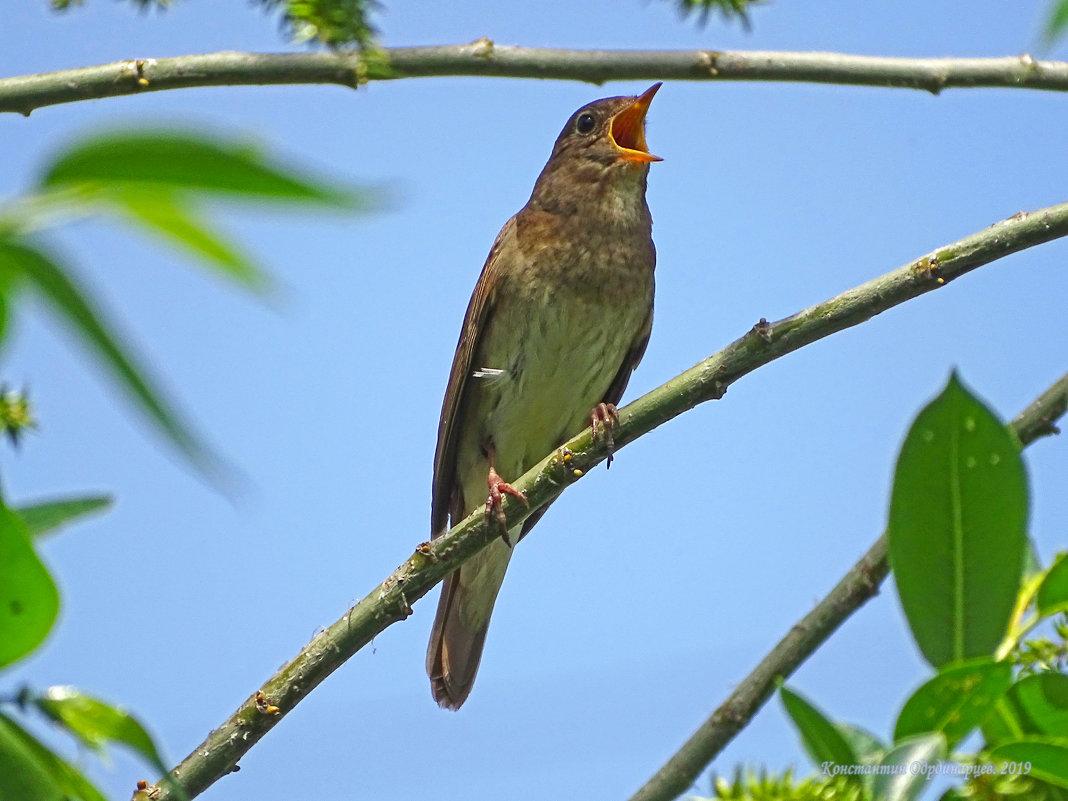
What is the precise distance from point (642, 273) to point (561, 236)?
1.47 ft

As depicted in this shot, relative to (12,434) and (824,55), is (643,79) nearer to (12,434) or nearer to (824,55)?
(824,55)

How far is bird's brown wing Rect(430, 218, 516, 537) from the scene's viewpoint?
5.79 meters

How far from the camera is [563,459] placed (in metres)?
3.35

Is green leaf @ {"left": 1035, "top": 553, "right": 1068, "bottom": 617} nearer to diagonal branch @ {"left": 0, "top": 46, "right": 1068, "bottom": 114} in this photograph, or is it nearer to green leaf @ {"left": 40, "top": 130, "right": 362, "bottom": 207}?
green leaf @ {"left": 40, "top": 130, "right": 362, "bottom": 207}

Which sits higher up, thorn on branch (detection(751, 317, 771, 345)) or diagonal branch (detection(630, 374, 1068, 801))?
thorn on branch (detection(751, 317, 771, 345))

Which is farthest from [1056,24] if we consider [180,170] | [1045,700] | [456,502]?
[456,502]

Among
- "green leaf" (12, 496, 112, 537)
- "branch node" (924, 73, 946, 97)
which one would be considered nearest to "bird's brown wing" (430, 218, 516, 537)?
"branch node" (924, 73, 946, 97)

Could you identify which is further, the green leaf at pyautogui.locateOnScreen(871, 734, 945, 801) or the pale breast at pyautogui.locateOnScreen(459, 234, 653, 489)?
the pale breast at pyautogui.locateOnScreen(459, 234, 653, 489)

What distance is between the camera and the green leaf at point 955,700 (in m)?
1.27

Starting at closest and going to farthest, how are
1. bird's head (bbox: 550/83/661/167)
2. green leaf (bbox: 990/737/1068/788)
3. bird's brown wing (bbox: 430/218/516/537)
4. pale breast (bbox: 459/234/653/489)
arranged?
green leaf (bbox: 990/737/1068/788) < pale breast (bbox: 459/234/653/489) < bird's brown wing (bbox: 430/218/516/537) < bird's head (bbox: 550/83/661/167)

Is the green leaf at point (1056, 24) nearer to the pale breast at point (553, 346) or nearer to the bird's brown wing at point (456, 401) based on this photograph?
the pale breast at point (553, 346)

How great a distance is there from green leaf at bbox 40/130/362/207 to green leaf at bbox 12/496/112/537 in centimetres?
69

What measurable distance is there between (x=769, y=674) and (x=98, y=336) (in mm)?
1755

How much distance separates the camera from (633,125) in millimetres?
6598
